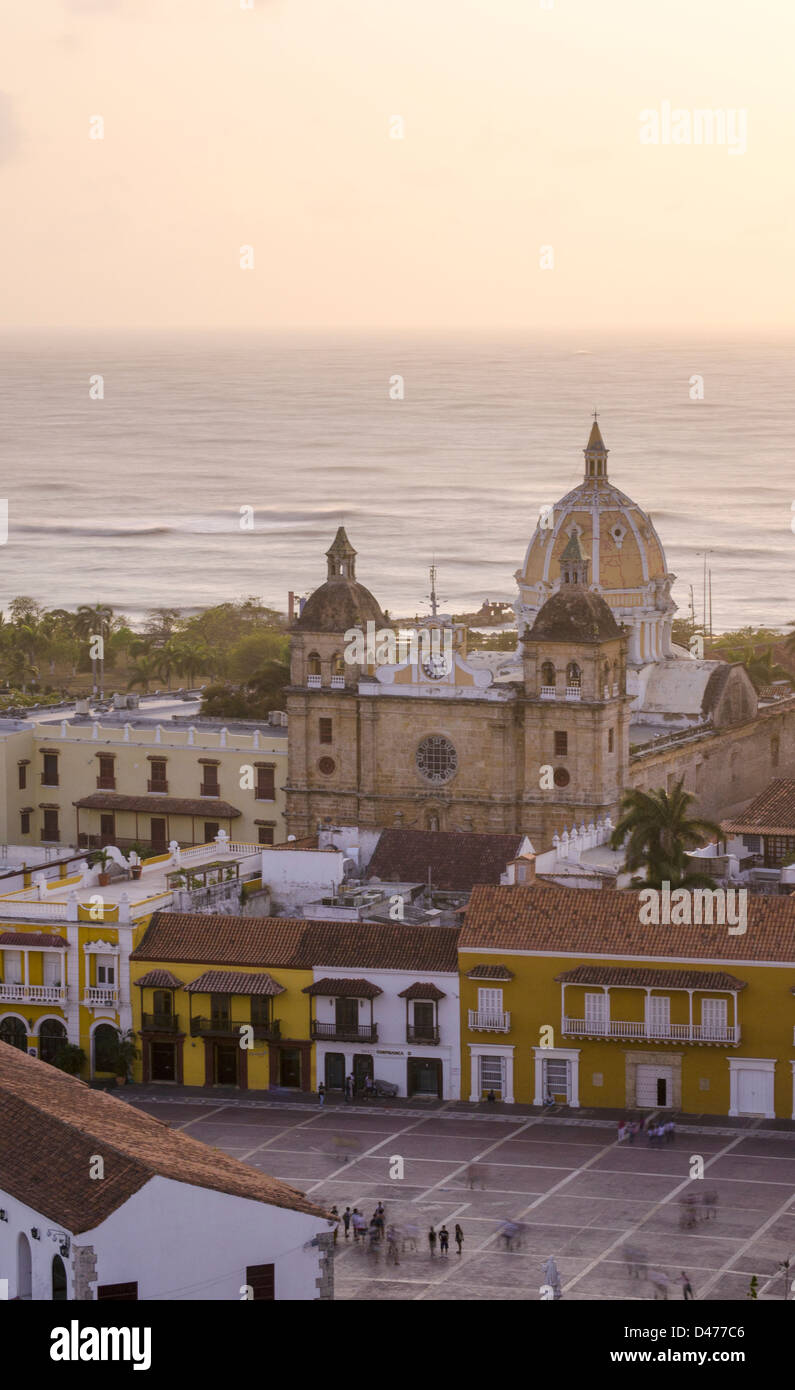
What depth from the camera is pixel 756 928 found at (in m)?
78.2

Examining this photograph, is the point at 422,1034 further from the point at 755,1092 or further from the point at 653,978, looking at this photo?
the point at 755,1092

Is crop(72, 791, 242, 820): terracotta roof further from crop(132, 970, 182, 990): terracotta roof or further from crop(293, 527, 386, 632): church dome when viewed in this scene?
crop(132, 970, 182, 990): terracotta roof

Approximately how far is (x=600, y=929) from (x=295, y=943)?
7.84m

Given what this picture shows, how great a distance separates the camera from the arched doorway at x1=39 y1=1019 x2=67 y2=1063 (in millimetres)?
82250

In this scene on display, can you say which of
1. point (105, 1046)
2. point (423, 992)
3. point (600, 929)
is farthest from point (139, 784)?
point (600, 929)

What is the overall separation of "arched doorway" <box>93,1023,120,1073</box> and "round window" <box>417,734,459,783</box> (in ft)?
84.4

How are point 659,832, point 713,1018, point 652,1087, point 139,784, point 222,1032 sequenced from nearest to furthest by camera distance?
1. point 713,1018
2. point 652,1087
3. point 222,1032
4. point 659,832
5. point 139,784

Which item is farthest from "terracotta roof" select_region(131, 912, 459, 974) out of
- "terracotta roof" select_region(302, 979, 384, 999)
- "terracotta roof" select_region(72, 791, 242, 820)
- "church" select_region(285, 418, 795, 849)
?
"terracotta roof" select_region(72, 791, 242, 820)

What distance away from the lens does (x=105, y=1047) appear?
82.3m

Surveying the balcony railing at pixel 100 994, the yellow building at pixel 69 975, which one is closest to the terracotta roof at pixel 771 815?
the yellow building at pixel 69 975

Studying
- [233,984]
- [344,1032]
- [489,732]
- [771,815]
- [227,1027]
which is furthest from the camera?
[489,732]

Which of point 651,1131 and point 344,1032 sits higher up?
point 344,1032
